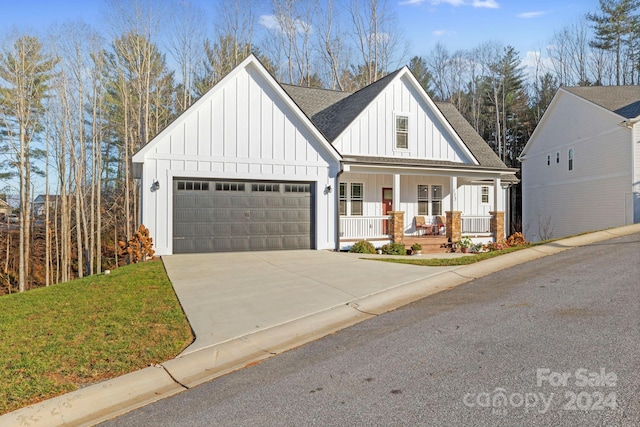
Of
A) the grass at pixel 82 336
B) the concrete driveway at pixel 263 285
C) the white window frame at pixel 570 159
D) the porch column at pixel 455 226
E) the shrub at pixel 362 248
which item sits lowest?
the grass at pixel 82 336

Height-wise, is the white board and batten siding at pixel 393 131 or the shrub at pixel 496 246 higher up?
the white board and batten siding at pixel 393 131

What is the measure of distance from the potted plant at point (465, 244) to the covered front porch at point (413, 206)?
228 mm

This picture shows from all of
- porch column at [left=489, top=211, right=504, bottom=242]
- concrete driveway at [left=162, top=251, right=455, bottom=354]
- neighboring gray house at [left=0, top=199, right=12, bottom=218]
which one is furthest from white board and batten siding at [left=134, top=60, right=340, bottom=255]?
neighboring gray house at [left=0, top=199, right=12, bottom=218]

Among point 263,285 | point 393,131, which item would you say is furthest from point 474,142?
point 263,285

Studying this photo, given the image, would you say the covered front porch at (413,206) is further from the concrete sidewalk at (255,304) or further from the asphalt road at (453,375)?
the asphalt road at (453,375)

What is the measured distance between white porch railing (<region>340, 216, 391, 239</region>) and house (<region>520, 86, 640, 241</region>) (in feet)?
40.0

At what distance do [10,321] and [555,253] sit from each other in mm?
10932

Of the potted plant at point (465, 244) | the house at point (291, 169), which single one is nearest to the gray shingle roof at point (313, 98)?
the house at point (291, 169)

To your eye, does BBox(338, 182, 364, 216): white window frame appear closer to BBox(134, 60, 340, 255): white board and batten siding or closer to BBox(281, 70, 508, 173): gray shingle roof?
BBox(281, 70, 508, 173): gray shingle roof

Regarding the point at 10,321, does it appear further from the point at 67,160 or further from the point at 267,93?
the point at 67,160

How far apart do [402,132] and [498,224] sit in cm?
554

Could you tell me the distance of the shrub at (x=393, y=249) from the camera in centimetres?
1480

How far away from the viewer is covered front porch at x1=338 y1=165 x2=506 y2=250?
50.8ft

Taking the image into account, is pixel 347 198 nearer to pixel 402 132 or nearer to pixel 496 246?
pixel 402 132
